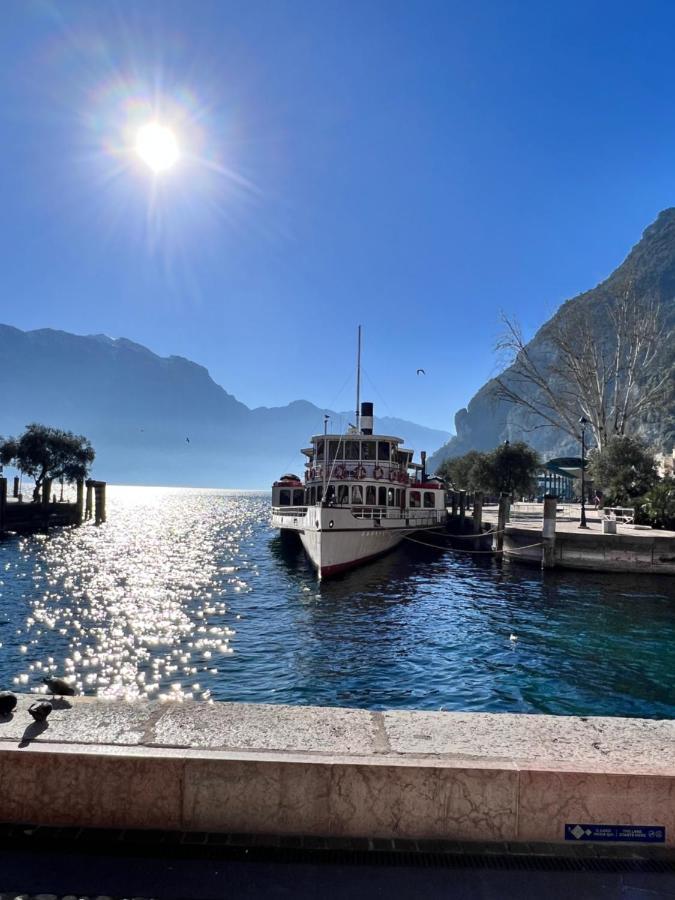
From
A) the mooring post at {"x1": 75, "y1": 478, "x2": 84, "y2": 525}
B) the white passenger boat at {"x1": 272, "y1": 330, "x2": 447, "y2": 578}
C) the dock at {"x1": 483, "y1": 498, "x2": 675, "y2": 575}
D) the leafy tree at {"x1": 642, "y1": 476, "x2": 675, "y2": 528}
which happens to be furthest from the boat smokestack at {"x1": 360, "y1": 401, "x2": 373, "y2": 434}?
the mooring post at {"x1": 75, "y1": 478, "x2": 84, "y2": 525}

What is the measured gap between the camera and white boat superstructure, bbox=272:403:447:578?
88.9ft

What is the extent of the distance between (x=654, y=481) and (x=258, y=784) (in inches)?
1666

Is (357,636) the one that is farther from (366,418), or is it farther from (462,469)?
(462,469)

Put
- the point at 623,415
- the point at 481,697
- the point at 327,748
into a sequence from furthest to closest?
the point at 623,415
the point at 481,697
the point at 327,748

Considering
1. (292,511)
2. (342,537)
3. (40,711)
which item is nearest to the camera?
(40,711)

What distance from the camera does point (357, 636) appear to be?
1622 cm

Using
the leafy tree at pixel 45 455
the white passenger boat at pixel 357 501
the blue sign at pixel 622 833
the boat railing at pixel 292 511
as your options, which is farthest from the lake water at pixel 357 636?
the leafy tree at pixel 45 455

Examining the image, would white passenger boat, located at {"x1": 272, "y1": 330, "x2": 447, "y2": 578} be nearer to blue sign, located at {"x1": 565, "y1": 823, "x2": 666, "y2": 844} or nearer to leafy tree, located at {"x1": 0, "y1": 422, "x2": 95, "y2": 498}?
blue sign, located at {"x1": 565, "y1": 823, "x2": 666, "y2": 844}

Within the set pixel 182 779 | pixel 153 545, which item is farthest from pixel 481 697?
pixel 153 545

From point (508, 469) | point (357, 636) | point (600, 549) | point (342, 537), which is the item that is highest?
point (508, 469)

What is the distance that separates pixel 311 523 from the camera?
1144 inches

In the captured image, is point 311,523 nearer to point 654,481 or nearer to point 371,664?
point 371,664

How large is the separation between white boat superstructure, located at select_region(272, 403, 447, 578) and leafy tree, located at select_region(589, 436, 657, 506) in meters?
12.6

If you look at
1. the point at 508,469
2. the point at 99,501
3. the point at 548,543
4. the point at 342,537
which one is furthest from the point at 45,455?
the point at 548,543
